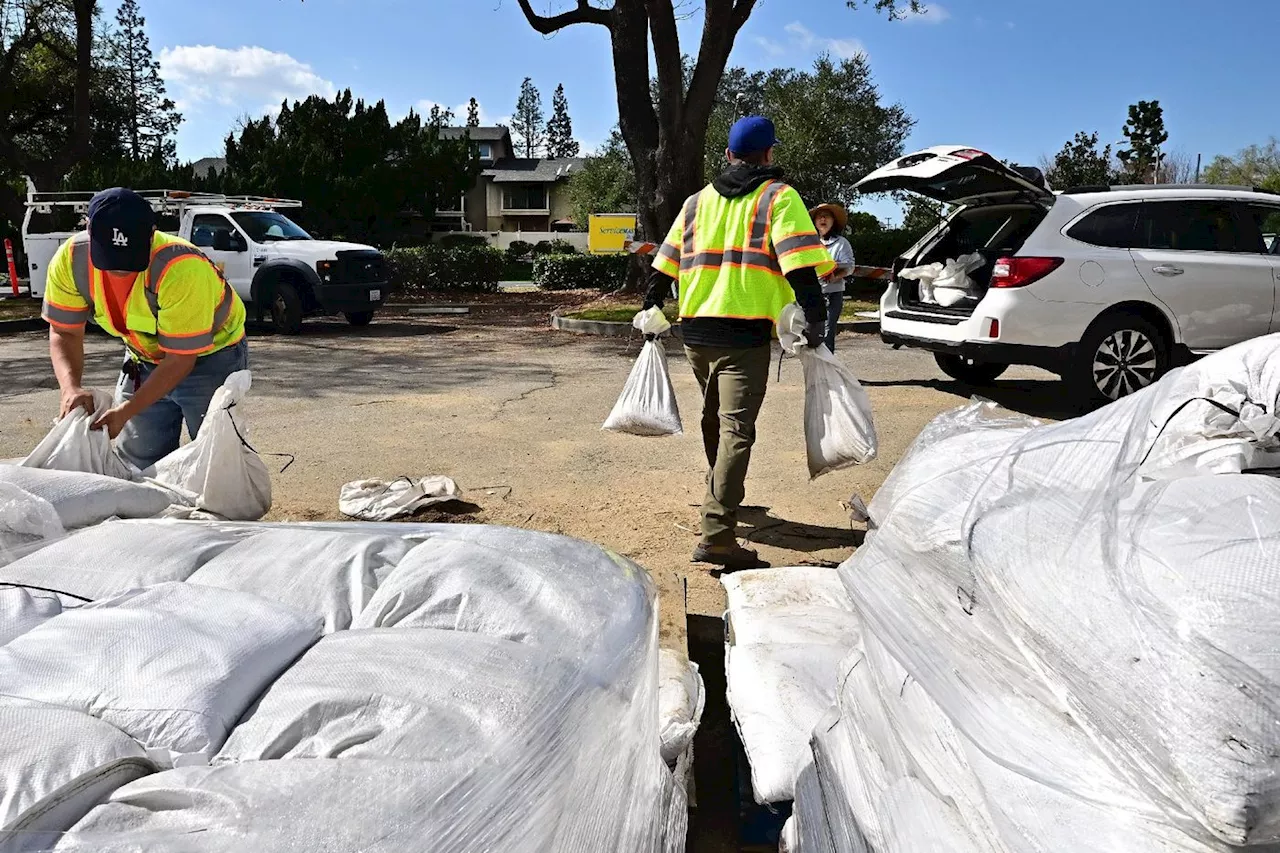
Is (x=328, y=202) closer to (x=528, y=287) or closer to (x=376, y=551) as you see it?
(x=528, y=287)

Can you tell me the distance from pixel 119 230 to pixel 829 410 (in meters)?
2.78

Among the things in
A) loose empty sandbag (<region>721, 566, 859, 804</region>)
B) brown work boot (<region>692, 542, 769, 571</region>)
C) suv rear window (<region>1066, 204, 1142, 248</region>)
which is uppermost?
suv rear window (<region>1066, 204, 1142, 248</region>)

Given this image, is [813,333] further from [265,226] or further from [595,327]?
[265,226]

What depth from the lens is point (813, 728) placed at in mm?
2301

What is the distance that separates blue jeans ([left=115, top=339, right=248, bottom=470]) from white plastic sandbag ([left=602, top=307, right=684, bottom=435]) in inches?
66.7

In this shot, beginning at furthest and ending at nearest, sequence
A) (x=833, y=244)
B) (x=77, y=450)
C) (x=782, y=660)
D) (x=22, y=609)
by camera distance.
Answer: (x=833, y=244) → (x=77, y=450) → (x=782, y=660) → (x=22, y=609)

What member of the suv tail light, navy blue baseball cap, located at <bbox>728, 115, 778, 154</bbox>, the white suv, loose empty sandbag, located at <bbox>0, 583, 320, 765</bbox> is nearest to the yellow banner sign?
the white suv

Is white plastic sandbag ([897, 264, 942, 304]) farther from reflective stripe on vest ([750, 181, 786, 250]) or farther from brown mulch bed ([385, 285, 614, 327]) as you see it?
brown mulch bed ([385, 285, 614, 327])

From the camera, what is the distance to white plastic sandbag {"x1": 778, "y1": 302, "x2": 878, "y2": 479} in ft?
13.5

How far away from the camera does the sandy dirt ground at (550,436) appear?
475 cm

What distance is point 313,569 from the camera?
80.1 inches

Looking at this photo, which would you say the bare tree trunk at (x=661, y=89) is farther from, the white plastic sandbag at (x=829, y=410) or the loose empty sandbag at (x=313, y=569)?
the loose empty sandbag at (x=313, y=569)

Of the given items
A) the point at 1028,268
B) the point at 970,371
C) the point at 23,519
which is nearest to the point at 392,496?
the point at 23,519

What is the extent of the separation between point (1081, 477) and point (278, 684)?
57.7 inches
